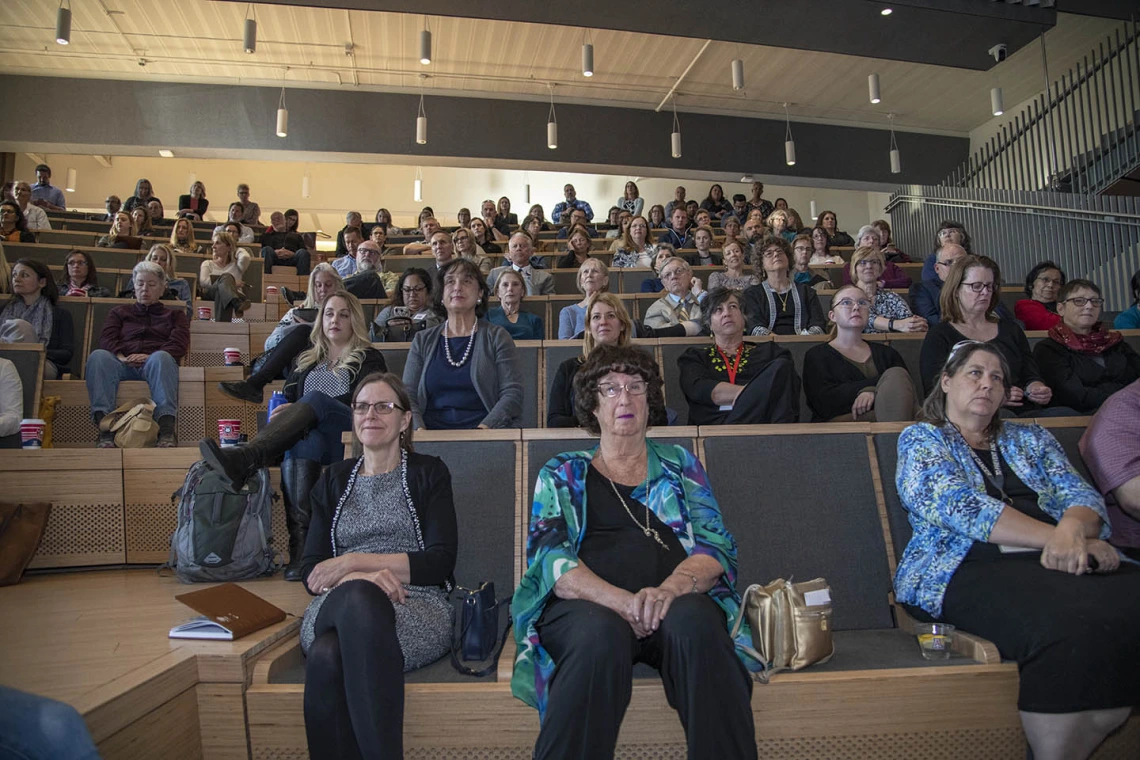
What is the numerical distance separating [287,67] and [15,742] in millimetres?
10118

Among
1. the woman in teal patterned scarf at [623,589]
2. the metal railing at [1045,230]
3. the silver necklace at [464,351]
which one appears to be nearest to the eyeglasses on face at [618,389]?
the woman in teal patterned scarf at [623,589]

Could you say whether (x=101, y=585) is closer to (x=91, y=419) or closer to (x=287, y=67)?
(x=91, y=419)

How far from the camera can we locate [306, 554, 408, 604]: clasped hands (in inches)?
66.9

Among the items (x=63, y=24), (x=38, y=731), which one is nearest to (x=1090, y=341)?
(x=38, y=731)

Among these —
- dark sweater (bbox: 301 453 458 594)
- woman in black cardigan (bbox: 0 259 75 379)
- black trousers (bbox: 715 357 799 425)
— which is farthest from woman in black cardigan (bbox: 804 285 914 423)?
woman in black cardigan (bbox: 0 259 75 379)

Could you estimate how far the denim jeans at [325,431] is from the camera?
2621 mm

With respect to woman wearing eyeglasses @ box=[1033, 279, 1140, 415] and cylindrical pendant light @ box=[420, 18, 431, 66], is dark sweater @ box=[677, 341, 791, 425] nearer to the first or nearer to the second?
woman wearing eyeglasses @ box=[1033, 279, 1140, 415]

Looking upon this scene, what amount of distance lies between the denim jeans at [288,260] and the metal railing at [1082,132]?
758cm

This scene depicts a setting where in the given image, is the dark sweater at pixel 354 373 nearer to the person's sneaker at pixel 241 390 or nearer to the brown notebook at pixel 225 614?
the person's sneaker at pixel 241 390

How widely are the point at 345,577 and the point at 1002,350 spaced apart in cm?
240

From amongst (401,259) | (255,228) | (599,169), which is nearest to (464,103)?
(599,169)

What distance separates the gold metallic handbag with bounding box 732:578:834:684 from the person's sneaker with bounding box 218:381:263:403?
254cm

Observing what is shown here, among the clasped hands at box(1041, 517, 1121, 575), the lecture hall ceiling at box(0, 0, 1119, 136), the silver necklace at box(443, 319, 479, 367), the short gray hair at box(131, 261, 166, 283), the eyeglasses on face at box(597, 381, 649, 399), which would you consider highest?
the lecture hall ceiling at box(0, 0, 1119, 136)

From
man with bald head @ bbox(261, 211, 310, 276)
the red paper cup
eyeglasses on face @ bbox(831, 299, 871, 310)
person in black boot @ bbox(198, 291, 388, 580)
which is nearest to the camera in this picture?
person in black boot @ bbox(198, 291, 388, 580)
